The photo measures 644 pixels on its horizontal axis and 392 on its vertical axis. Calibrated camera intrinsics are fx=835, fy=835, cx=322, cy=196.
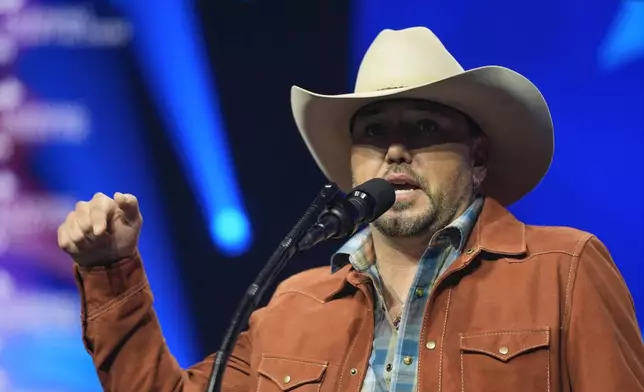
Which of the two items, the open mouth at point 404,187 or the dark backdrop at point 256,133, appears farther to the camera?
the dark backdrop at point 256,133

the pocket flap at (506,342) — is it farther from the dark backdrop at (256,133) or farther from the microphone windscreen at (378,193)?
the dark backdrop at (256,133)

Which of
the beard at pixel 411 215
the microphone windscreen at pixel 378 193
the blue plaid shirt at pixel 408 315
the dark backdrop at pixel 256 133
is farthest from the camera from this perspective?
the dark backdrop at pixel 256 133

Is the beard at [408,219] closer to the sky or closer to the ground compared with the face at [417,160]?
closer to the ground

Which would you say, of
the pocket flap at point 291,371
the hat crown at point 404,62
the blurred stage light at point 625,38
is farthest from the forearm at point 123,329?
the blurred stage light at point 625,38

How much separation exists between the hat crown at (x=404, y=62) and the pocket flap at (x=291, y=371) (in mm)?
586

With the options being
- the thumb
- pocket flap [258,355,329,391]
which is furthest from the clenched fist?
pocket flap [258,355,329,391]

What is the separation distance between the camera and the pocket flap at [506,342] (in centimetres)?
146

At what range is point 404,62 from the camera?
1.75 metres

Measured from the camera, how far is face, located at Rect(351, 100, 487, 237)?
64.8 inches

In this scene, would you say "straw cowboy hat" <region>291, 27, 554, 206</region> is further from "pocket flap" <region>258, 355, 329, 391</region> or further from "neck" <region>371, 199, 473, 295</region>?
"pocket flap" <region>258, 355, 329, 391</region>

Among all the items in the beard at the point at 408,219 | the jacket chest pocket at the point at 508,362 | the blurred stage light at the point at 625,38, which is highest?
the blurred stage light at the point at 625,38

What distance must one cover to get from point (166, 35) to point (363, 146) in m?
0.94

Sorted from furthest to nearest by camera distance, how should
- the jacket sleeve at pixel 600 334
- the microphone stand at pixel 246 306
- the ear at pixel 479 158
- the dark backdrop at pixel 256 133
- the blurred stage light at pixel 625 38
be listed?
1. the dark backdrop at pixel 256 133
2. the blurred stage light at pixel 625 38
3. the ear at pixel 479 158
4. the jacket sleeve at pixel 600 334
5. the microphone stand at pixel 246 306

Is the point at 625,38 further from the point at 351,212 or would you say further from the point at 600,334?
the point at 351,212
